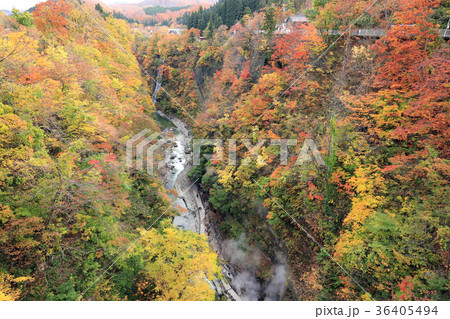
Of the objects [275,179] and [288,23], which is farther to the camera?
[288,23]

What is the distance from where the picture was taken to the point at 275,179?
15883mm

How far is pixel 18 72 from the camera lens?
9.14 metres

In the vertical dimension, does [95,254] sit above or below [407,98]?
below

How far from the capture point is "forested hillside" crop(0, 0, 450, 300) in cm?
794

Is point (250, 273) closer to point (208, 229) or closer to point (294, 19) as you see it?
point (208, 229)

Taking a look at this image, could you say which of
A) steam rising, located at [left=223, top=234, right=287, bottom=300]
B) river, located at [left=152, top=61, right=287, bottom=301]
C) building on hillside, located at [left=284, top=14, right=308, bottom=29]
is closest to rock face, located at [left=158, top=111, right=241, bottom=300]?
river, located at [left=152, top=61, right=287, bottom=301]

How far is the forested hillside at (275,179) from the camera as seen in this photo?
7.94m

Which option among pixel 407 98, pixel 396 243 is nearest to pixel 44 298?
pixel 396 243

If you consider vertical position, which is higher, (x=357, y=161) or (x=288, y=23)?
(x=288, y=23)

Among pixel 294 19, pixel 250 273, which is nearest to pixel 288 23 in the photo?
pixel 294 19

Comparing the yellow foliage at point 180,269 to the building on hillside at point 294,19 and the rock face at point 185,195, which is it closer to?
the rock face at point 185,195

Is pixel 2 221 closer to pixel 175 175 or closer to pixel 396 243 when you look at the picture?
pixel 396 243

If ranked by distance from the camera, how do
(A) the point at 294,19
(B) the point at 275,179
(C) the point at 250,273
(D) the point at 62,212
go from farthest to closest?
(A) the point at 294,19 → (C) the point at 250,273 → (B) the point at 275,179 → (D) the point at 62,212

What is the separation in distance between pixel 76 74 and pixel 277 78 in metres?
15.6
